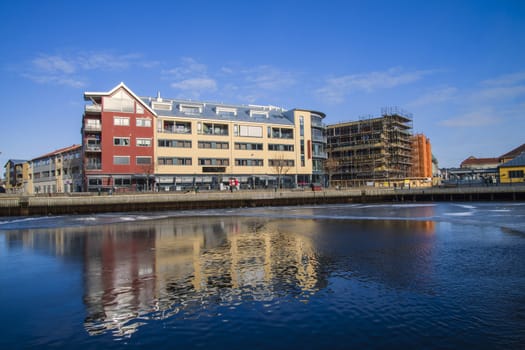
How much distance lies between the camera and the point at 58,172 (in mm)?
90562

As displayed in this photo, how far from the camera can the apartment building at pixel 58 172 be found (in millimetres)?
77438

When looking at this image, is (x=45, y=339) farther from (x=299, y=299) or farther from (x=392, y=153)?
(x=392, y=153)

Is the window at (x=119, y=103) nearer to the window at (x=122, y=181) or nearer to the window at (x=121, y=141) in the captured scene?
the window at (x=121, y=141)

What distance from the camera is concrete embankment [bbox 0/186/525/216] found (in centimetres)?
4709

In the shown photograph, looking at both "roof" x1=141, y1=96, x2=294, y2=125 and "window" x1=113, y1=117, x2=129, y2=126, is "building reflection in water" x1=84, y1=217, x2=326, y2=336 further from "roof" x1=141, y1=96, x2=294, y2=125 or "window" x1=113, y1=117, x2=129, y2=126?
"roof" x1=141, y1=96, x2=294, y2=125

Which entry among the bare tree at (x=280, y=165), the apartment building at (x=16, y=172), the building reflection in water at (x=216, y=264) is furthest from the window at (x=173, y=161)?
the apartment building at (x=16, y=172)

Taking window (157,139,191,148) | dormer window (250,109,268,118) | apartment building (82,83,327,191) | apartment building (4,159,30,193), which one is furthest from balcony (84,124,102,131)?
apartment building (4,159,30,193)

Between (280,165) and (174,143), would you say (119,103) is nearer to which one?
(174,143)

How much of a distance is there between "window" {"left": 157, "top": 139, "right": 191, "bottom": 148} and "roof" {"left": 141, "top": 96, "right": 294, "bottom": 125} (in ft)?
16.2

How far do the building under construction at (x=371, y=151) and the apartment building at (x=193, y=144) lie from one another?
11.8 meters

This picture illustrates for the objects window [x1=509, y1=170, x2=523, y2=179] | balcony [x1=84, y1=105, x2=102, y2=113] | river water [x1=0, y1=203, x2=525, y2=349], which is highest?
balcony [x1=84, y1=105, x2=102, y2=113]

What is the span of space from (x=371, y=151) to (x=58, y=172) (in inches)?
2831

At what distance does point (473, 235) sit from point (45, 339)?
63.6ft

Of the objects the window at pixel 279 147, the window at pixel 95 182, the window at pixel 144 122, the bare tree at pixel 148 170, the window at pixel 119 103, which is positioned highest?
the window at pixel 119 103
